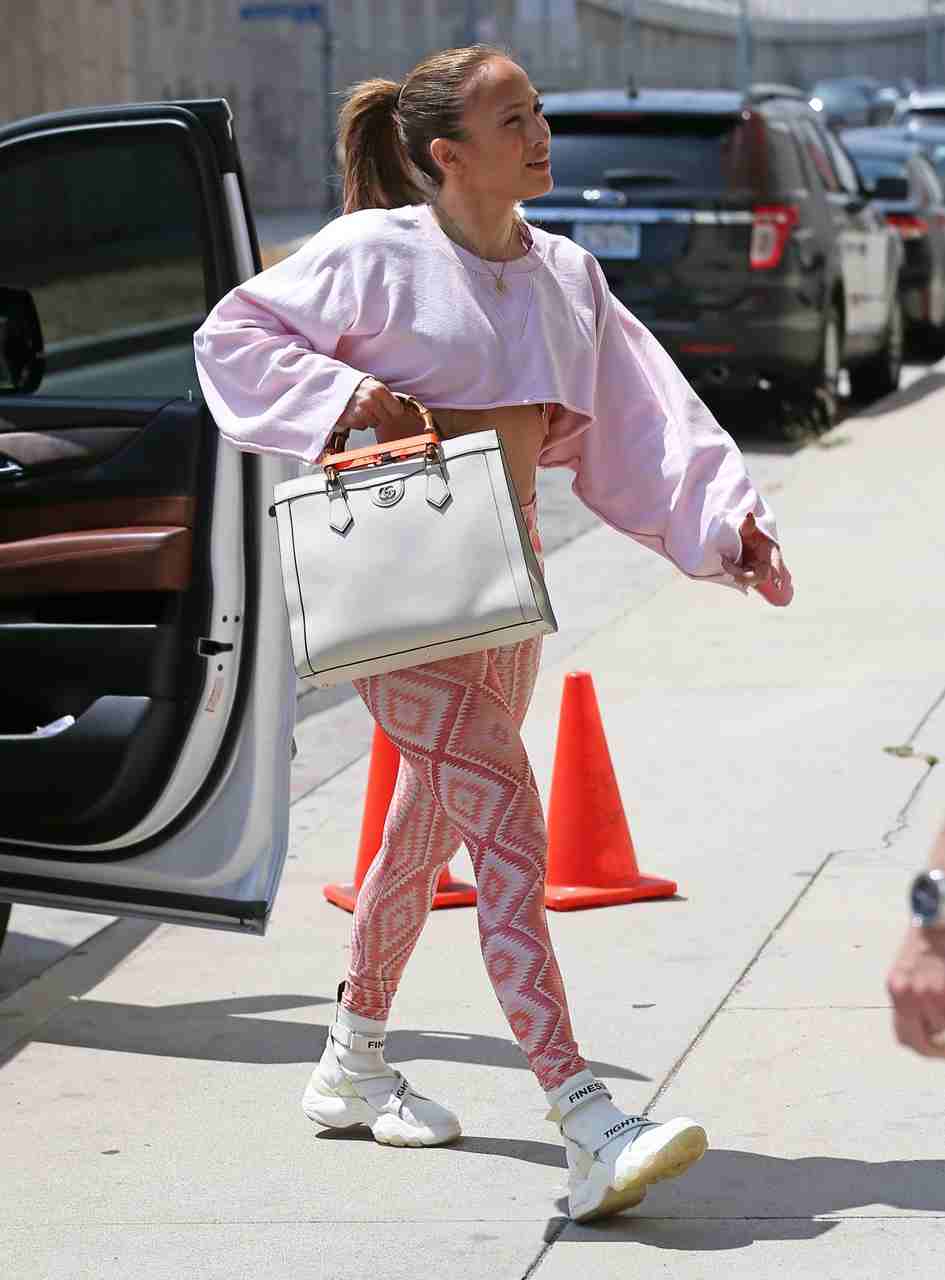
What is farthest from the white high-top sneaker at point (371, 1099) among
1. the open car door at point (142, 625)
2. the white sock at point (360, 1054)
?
the open car door at point (142, 625)

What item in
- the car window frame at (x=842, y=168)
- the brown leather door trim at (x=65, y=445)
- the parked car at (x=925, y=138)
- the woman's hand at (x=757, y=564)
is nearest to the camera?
the woman's hand at (x=757, y=564)

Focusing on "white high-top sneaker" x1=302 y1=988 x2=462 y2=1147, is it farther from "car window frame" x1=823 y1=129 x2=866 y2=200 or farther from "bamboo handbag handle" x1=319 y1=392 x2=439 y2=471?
"car window frame" x1=823 y1=129 x2=866 y2=200

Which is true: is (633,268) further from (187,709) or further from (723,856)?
Answer: (187,709)

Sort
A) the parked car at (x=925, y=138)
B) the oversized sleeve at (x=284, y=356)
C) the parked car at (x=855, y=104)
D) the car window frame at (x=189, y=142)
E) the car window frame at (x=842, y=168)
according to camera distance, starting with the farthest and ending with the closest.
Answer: the parked car at (x=855, y=104), the parked car at (x=925, y=138), the car window frame at (x=842, y=168), the car window frame at (x=189, y=142), the oversized sleeve at (x=284, y=356)

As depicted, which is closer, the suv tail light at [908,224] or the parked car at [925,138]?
the suv tail light at [908,224]

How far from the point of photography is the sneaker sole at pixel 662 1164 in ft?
11.3

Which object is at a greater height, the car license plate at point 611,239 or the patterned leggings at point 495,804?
the patterned leggings at point 495,804

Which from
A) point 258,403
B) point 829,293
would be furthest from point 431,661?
point 829,293

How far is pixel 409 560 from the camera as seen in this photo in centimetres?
346

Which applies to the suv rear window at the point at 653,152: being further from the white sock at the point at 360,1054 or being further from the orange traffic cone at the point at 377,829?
the white sock at the point at 360,1054

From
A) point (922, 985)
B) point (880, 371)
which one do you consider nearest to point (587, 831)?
point (922, 985)

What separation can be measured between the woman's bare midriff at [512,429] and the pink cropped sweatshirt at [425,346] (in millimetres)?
28

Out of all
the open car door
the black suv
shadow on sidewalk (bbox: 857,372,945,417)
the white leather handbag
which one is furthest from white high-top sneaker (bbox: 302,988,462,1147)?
shadow on sidewalk (bbox: 857,372,945,417)

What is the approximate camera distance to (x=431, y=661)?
11.7 feet
